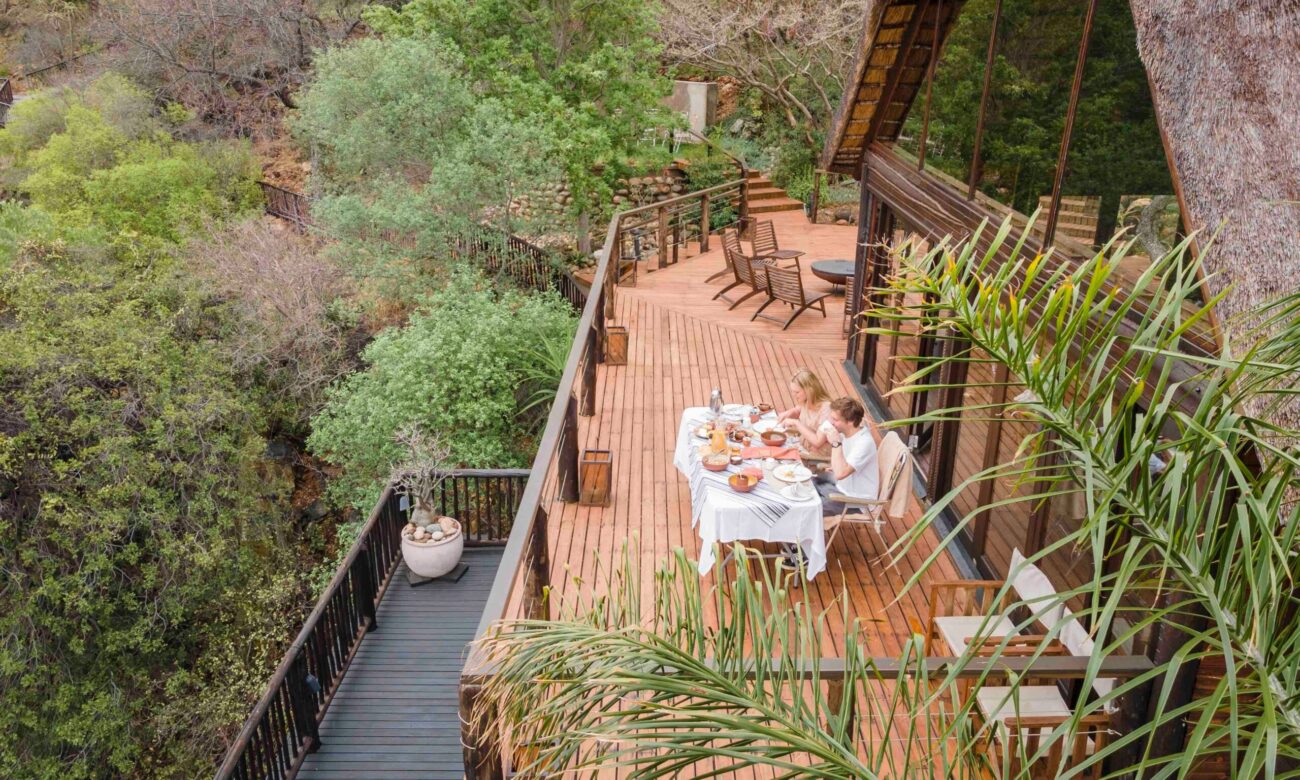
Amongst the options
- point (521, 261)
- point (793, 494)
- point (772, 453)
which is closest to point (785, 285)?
point (772, 453)

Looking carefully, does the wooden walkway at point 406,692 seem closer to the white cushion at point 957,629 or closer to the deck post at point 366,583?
the deck post at point 366,583

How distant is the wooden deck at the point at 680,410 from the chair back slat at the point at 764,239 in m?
0.72

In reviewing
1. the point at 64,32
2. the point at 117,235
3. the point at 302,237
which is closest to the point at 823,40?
the point at 302,237

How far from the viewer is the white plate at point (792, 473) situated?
5.40 m

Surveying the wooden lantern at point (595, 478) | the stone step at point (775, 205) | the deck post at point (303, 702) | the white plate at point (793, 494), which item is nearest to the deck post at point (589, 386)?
the wooden lantern at point (595, 478)

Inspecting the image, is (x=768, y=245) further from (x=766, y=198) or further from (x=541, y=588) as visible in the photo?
(x=541, y=588)

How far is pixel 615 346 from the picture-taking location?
9.15 m

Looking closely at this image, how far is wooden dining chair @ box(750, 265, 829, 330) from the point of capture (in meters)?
10.7

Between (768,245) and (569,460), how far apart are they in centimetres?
815

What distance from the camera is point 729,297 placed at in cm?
1201

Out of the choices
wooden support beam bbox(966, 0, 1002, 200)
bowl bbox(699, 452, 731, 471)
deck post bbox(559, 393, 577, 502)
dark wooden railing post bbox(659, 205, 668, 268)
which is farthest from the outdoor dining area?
bowl bbox(699, 452, 731, 471)

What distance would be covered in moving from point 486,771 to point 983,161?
16.5 feet

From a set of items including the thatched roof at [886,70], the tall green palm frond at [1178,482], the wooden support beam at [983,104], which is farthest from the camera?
the thatched roof at [886,70]

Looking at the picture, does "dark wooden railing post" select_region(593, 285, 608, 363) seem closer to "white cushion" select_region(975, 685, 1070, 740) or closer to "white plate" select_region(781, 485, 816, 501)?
"white plate" select_region(781, 485, 816, 501)
